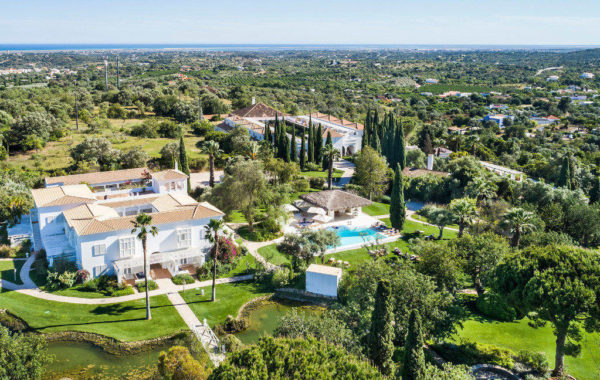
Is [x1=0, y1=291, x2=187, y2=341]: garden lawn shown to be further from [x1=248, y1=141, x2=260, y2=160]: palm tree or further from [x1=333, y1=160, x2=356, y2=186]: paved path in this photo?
[x1=333, y1=160, x2=356, y2=186]: paved path

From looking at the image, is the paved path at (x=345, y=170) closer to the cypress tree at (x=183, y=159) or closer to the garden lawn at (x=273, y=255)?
the cypress tree at (x=183, y=159)

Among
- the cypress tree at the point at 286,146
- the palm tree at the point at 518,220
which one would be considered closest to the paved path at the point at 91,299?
the palm tree at the point at 518,220

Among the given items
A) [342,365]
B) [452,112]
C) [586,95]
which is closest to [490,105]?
[452,112]

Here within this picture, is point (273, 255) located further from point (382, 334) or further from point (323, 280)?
point (382, 334)

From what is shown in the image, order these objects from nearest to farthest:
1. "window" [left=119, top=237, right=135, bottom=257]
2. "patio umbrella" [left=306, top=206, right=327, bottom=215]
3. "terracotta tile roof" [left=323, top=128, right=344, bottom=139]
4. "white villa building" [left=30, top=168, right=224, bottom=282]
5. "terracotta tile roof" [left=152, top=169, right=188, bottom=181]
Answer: "white villa building" [left=30, top=168, right=224, bottom=282], "window" [left=119, top=237, right=135, bottom=257], "terracotta tile roof" [left=152, top=169, right=188, bottom=181], "patio umbrella" [left=306, top=206, right=327, bottom=215], "terracotta tile roof" [left=323, top=128, right=344, bottom=139]

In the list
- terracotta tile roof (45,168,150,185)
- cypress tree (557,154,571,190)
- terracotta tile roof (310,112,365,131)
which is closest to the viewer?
terracotta tile roof (45,168,150,185)

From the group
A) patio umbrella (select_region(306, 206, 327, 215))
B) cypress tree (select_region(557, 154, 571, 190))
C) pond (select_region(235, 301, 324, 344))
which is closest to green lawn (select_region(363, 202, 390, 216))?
patio umbrella (select_region(306, 206, 327, 215))

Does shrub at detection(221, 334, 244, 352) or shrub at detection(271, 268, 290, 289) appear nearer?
shrub at detection(221, 334, 244, 352)
